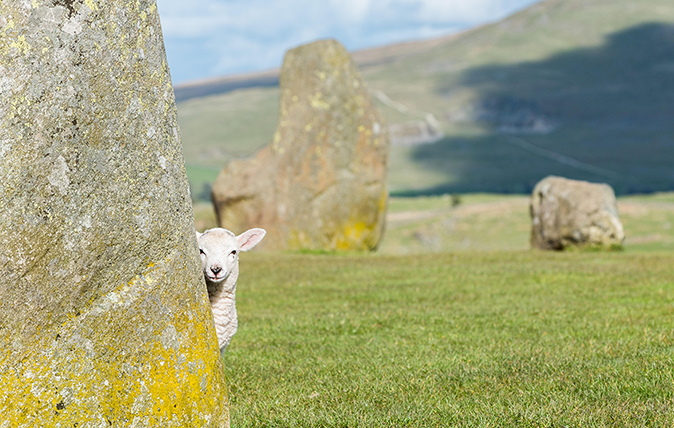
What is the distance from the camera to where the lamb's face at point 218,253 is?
20.5ft

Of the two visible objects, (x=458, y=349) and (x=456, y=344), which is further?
(x=456, y=344)

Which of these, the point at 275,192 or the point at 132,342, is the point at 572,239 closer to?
the point at 275,192

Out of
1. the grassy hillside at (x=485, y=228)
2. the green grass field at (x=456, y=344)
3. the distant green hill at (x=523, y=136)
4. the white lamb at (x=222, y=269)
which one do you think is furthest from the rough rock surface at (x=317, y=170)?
the distant green hill at (x=523, y=136)

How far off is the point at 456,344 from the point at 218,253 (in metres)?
3.84

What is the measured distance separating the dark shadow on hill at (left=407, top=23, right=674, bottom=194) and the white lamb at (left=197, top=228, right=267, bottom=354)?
95.7 meters

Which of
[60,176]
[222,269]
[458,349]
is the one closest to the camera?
[60,176]

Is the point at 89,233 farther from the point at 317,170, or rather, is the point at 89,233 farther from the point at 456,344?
the point at 317,170

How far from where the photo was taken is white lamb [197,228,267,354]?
6.28m

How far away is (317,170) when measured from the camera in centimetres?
2384

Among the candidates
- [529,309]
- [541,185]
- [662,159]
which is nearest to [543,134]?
[662,159]

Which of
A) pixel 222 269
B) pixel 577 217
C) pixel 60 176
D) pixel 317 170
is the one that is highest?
pixel 60 176

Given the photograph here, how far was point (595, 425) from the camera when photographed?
557 centimetres

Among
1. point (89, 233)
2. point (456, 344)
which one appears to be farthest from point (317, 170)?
point (89, 233)

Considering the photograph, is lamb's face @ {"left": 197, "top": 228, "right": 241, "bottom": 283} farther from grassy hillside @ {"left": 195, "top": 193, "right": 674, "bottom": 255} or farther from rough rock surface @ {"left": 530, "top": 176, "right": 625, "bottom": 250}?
grassy hillside @ {"left": 195, "top": 193, "right": 674, "bottom": 255}
